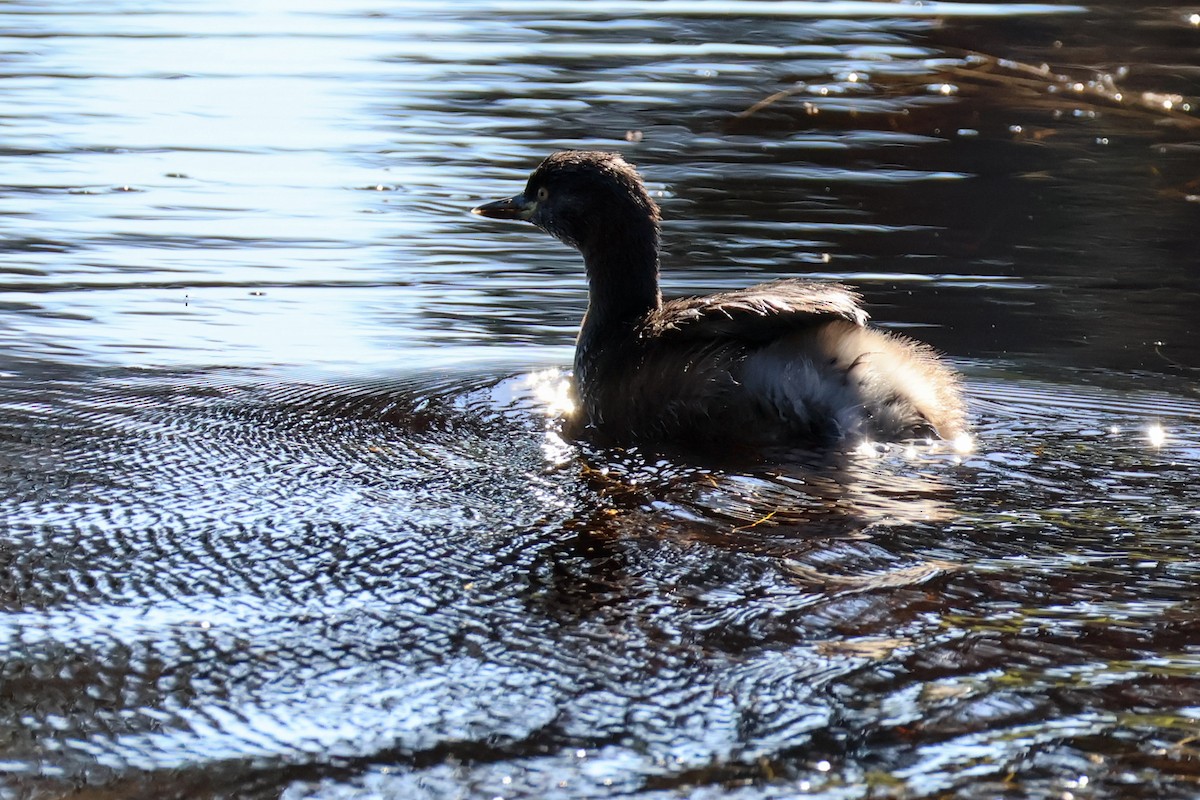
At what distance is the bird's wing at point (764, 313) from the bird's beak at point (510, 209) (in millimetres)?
1344

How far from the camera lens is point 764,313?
5.25m

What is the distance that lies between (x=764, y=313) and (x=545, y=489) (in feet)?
3.49

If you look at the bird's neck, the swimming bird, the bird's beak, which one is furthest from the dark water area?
the bird's beak

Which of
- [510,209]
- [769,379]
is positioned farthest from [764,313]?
[510,209]

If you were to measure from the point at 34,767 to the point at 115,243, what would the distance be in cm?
552

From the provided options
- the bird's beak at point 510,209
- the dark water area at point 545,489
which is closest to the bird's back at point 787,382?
the dark water area at point 545,489

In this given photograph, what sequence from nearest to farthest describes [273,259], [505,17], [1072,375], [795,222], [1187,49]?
[1072,375], [273,259], [795,222], [1187,49], [505,17]

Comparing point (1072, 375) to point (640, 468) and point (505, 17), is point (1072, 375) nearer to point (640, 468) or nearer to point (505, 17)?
point (640, 468)

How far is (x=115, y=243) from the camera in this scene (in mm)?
8086

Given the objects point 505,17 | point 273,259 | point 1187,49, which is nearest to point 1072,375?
point 273,259

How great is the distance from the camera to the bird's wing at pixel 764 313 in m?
5.24

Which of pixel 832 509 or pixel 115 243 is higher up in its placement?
pixel 115 243

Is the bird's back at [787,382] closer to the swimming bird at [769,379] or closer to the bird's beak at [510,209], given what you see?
the swimming bird at [769,379]

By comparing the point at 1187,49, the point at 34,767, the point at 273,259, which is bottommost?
the point at 34,767
